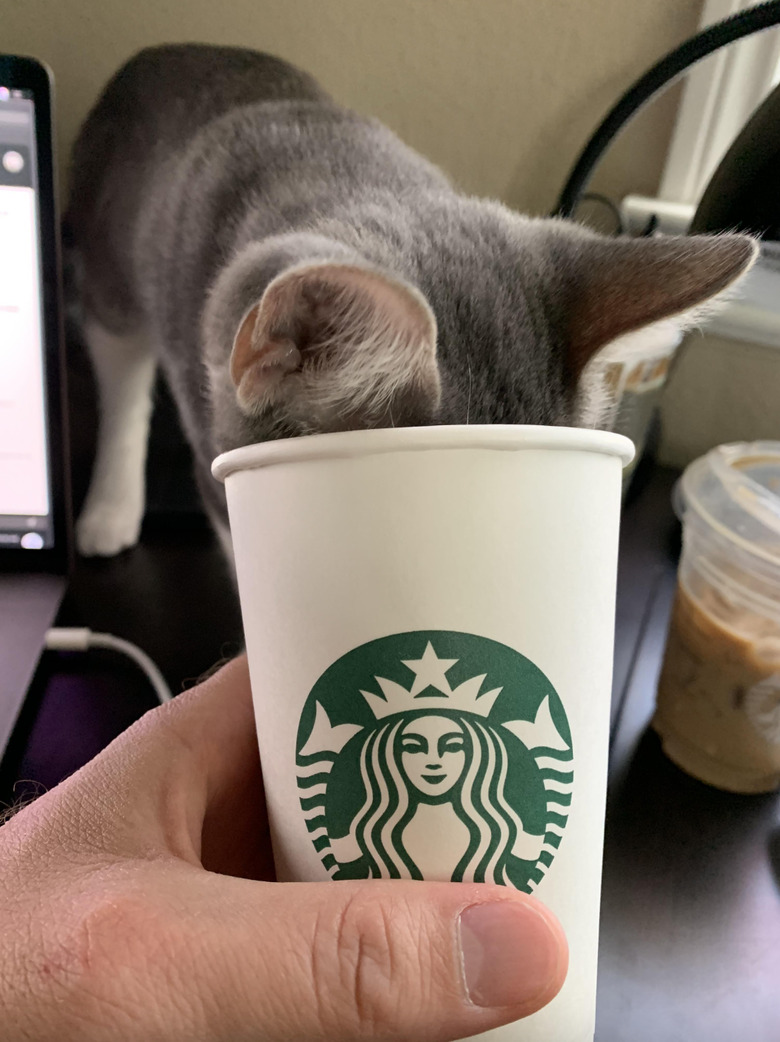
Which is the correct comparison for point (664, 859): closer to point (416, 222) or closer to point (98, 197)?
point (416, 222)

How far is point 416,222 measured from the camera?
564 millimetres

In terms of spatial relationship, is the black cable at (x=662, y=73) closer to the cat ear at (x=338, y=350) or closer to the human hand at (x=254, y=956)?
the cat ear at (x=338, y=350)

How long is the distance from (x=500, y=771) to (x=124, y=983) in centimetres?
18

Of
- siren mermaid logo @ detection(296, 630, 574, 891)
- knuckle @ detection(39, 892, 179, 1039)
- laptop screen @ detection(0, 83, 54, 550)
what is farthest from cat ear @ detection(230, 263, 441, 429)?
laptop screen @ detection(0, 83, 54, 550)

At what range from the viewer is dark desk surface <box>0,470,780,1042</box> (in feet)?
1.85

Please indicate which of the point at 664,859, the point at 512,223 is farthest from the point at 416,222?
the point at 664,859

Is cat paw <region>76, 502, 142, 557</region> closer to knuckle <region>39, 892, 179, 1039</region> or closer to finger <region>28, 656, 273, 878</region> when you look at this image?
finger <region>28, 656, 273, 878</region>

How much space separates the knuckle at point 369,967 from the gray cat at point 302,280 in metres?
0.25

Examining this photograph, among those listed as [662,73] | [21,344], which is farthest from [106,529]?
[662,73]

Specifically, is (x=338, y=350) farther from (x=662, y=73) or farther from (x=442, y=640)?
(x=662, y=73)

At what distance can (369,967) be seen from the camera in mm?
336

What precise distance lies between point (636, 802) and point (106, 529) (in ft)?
2.24

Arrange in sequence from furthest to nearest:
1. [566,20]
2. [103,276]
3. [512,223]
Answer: [103,276] < [566,20] < [512,223]

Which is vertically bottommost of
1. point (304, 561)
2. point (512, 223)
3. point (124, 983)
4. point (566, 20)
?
point (124, 983)
